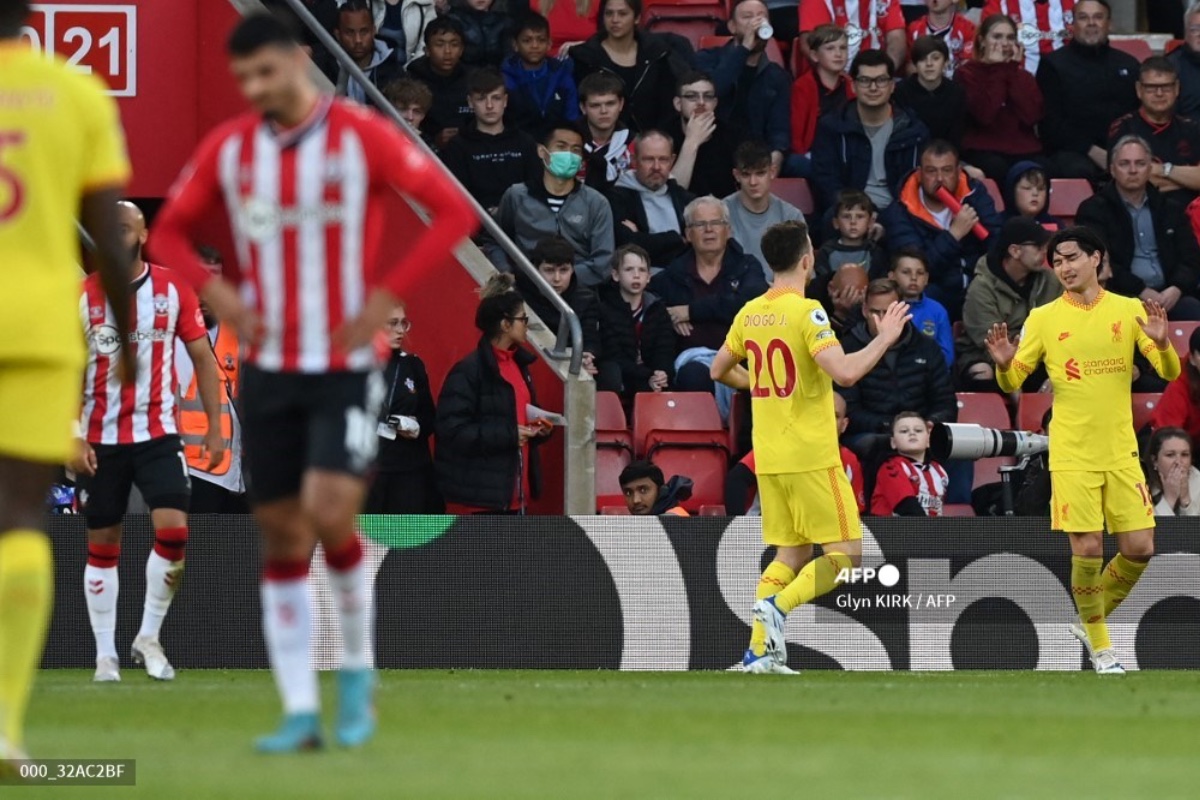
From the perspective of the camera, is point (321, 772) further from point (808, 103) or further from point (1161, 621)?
point (808, 103)

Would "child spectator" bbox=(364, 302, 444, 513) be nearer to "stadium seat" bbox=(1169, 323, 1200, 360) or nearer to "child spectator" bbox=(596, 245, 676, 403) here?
"child spectator" bbox=(596, 245, 676, 403)

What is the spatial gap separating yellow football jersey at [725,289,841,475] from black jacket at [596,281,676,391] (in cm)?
344

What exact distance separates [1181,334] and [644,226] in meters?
4.07

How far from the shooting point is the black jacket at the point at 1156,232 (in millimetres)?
16766

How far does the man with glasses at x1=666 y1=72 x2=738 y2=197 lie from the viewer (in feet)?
55.4

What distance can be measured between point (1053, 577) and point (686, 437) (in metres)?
2.76

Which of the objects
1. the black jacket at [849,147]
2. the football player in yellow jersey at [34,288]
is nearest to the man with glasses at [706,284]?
the black jacket at [849,147]

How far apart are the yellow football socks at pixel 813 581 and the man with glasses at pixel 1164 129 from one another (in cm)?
668

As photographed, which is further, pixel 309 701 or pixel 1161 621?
pixel 1161 621

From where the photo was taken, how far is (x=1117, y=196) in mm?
16844

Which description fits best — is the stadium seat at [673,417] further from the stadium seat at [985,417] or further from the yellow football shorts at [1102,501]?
the yellow football shorts at [1102,501]

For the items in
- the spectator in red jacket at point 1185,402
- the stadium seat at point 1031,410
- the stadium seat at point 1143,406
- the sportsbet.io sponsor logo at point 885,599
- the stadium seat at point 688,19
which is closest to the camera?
the sportsbet.io sponsor logo at point 885,599

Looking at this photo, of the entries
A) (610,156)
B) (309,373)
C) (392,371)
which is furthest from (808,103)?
(309,373)

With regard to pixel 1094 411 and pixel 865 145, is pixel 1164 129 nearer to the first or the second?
pixel 865 145
